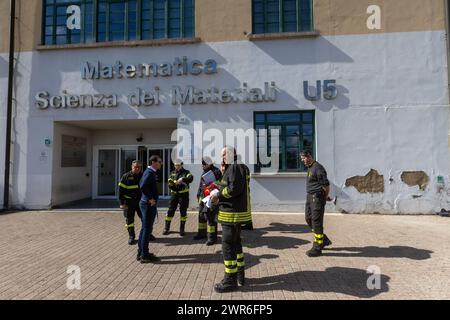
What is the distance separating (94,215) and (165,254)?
5.11 metres

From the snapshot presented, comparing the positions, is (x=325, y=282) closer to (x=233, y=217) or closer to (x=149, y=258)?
(x=233, y=217)

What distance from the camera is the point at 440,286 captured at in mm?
4203

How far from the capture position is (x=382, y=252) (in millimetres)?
5801

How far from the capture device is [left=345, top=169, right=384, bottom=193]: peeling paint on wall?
9.89 meters

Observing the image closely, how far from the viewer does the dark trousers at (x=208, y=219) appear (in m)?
6.37

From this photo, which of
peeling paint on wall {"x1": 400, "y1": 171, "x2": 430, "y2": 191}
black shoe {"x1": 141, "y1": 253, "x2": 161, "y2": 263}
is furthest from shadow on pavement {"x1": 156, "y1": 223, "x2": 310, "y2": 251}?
peeling paint on wall {"x1": 400, "y1": 171, "x2": 430, "y2": 191}

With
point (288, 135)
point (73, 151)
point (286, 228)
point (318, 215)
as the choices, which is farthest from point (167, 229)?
point (73, 151)

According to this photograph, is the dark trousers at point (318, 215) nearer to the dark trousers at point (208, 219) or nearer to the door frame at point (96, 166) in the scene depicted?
the dark trousers at point (208, 219)

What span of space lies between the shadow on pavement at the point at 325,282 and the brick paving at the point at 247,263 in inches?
0.5

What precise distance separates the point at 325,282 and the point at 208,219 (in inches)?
110

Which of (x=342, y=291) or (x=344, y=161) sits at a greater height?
(x=344, y=161)

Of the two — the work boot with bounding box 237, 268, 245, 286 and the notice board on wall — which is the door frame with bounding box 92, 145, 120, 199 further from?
the work boot with bounding box 237, 268, 245, 286

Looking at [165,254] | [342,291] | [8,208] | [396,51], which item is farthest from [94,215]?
[396,51]

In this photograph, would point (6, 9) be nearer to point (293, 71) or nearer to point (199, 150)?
point (199, 150)
